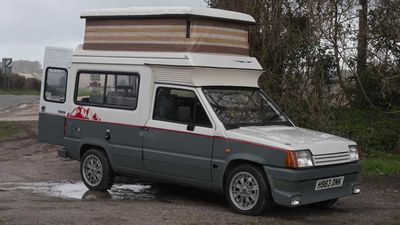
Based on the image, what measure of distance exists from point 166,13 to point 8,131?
1083 centimetres

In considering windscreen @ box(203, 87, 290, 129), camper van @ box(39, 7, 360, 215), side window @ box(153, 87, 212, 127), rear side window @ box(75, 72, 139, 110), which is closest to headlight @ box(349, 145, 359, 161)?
camper van @ box(39, 7, 360, 215)

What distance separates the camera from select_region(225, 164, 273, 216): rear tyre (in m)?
8.10

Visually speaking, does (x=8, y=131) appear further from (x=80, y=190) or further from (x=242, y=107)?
(x=242, y=107)

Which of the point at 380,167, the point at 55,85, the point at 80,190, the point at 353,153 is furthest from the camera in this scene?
the point at 380,167

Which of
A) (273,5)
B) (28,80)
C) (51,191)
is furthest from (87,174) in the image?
(28,80)

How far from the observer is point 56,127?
11.3 m

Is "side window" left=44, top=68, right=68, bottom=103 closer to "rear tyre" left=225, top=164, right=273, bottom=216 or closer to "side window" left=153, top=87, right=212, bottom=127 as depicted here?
"side window" left=153, top=87, right=212, bottom=127

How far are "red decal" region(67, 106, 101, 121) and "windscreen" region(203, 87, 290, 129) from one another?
7.05 ft

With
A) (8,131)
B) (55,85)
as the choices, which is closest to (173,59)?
(55,85)

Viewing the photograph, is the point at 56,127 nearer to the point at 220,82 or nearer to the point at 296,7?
the point at 220,82

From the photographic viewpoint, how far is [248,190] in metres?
8.29

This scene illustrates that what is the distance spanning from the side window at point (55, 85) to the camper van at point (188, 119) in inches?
19.7

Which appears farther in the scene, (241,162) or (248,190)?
(241,162)

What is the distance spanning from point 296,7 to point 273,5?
1.96 feet
